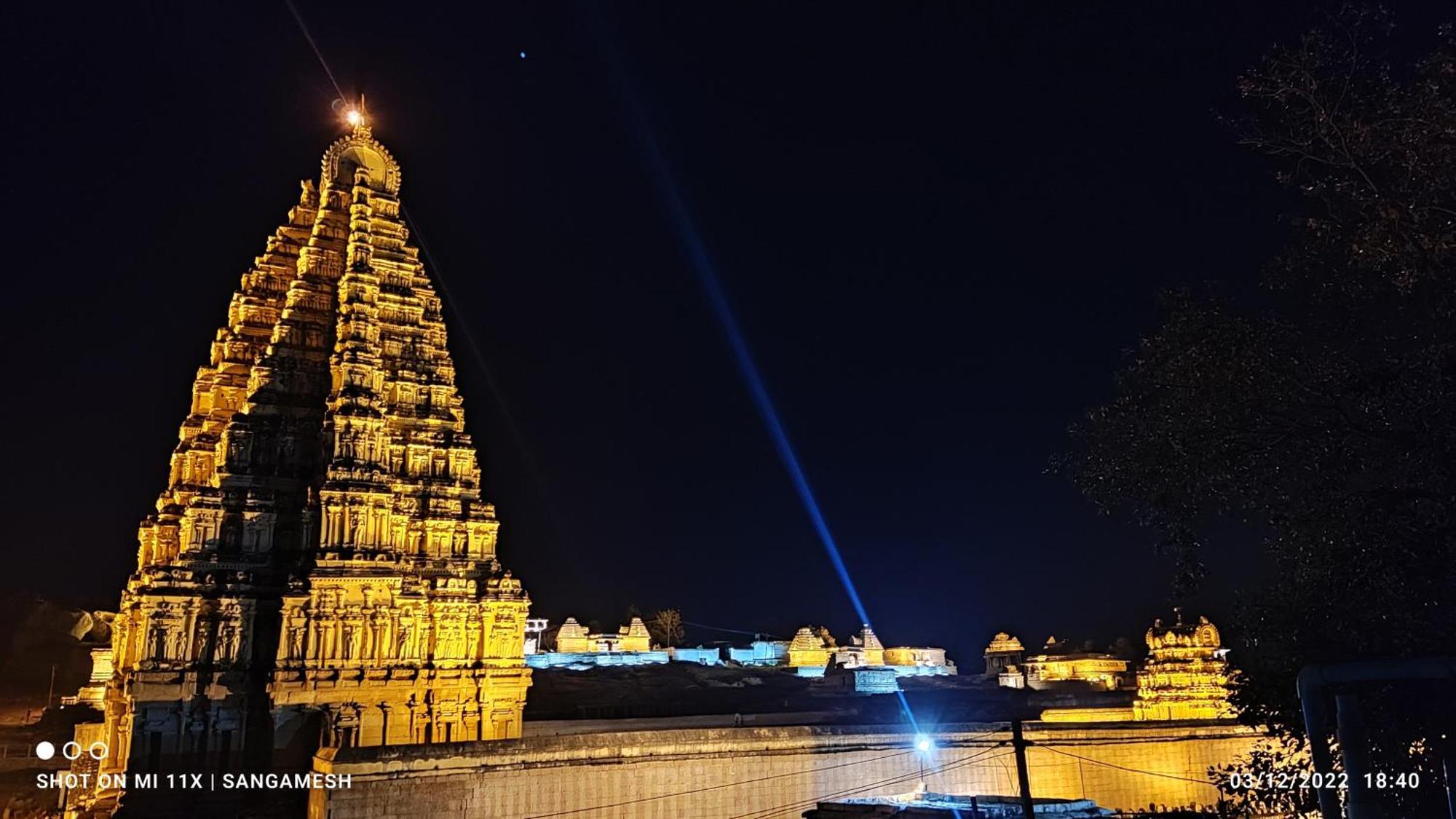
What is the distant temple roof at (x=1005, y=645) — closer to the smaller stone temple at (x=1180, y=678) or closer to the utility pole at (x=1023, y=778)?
the smaller stone temple at (x=1180, y=678)

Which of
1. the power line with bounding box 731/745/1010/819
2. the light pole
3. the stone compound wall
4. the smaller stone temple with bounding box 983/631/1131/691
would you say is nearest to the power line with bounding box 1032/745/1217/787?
the stone compound wall

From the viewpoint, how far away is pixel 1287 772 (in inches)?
424

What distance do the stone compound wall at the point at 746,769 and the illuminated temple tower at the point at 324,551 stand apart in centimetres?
528

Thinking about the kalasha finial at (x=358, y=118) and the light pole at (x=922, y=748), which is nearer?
the light pole at (x=922, y=748)

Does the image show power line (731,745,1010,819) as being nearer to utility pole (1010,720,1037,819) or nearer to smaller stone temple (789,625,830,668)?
utility pole (1010,720,1037,819)

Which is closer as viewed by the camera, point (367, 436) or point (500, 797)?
point (500, 797)

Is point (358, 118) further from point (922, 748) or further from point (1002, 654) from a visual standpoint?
point (1002, 654)

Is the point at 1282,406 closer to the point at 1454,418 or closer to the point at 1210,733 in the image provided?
the point at 1454,418

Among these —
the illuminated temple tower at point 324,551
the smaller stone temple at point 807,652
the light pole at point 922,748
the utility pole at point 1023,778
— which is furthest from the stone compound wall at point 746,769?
the smaller stone temple at point 807,652

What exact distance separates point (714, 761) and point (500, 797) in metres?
5.71

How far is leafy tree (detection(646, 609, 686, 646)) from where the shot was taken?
7969cm

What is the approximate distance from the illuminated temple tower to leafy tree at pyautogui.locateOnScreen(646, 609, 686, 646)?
5185 cm

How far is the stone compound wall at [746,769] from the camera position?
20516mm

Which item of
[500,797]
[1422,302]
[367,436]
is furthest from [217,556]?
[1422,302]
